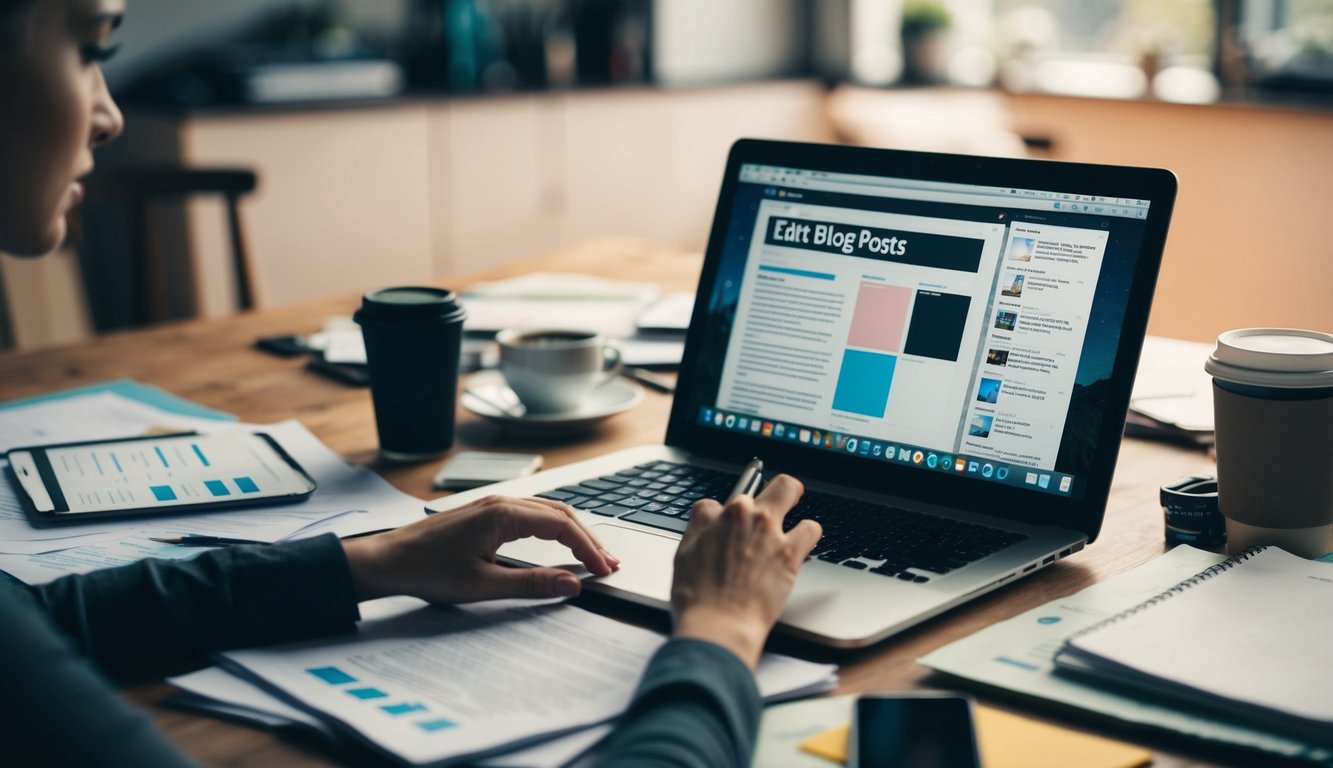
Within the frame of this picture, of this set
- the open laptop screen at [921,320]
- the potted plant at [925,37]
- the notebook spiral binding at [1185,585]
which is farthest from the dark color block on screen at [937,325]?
the potted plant at [925,37]

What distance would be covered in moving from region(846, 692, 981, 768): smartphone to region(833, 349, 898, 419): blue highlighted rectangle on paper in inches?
16.6

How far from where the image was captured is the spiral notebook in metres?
0.70

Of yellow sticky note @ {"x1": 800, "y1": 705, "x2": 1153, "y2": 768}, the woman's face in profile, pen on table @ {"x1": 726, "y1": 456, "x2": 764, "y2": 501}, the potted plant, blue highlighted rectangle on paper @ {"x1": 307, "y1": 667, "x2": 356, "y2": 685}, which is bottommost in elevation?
yellow sticky note @ {"x1": 800, "y1": 705, "x2": 1153, "y2": 768}

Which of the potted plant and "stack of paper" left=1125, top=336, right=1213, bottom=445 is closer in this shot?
"stack of paper" left=1125, top=336, right=1213, bottom=445

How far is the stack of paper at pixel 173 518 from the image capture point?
981mm

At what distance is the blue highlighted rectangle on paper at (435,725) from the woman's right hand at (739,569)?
14cm

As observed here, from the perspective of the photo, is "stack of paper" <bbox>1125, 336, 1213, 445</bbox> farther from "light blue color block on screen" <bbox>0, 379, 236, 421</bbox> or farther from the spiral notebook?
"light blue color block on screen" <bbox>0, 379, 236, 421</bbox>

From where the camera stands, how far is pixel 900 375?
3.49 ft

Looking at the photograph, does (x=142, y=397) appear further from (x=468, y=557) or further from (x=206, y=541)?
(x=468, y=557)

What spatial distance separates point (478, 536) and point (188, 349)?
92 centimetres

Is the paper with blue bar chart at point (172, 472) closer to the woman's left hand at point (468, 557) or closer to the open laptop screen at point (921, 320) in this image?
the woman's left hand at point (468, 557)

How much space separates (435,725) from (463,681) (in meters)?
0.06

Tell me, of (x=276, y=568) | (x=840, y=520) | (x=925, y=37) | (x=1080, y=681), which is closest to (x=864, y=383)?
(x=840, y=520)

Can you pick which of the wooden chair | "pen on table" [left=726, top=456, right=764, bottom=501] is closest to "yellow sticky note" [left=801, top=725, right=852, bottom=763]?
"pen on table" [left=726, top=456, right=764, bottom=501]
